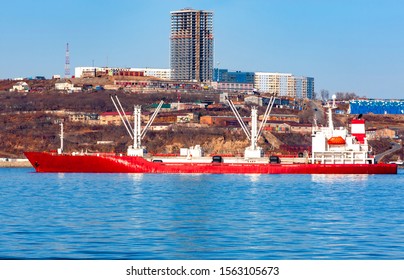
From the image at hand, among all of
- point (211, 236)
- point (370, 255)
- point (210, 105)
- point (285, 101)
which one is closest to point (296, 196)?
point (211, 236)

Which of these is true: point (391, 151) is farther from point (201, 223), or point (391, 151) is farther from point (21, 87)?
point (201, 223)

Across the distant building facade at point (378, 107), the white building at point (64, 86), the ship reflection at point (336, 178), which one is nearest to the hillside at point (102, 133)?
the distant building facade at point (378, 107)

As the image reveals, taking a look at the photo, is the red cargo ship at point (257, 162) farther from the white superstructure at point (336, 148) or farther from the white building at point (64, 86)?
the white building at point (64, 86)

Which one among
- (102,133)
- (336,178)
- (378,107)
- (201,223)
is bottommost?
(201,223)

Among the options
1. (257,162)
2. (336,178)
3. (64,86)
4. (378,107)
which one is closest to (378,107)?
(378,107)

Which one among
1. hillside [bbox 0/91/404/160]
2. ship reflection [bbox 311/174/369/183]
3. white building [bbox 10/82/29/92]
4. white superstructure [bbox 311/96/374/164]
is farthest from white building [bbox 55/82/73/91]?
ship reflection [bbox 311/174/369/183]

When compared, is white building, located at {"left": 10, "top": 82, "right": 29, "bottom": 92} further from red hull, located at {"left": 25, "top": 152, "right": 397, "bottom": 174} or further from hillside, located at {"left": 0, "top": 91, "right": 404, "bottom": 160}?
red hull, located at {"left": 25, "top": 152, "right": 397, "bottom": 174}
